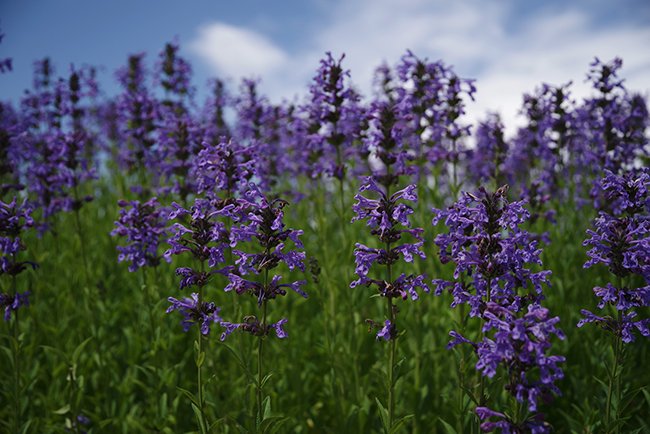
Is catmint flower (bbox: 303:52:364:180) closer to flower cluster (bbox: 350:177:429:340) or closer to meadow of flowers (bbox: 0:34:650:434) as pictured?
meadow of flowers (bbox: 0:34:650:434)

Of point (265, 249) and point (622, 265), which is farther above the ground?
point (265, 249)

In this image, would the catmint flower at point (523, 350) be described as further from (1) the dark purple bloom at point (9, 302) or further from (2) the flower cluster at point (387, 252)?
(1) the dark purple bloom at point (9, 302)

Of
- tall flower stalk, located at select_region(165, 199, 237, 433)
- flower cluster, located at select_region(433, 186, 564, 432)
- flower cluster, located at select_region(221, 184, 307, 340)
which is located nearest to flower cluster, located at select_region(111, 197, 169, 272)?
tall flower stalk, located at select_region(165, 199, 237, 433)

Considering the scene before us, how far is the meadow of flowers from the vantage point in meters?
4.46

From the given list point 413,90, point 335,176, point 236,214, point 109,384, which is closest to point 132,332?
point 109,384

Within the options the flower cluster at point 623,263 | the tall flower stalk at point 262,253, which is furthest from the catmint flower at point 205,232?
the flower cluster at point 623,263

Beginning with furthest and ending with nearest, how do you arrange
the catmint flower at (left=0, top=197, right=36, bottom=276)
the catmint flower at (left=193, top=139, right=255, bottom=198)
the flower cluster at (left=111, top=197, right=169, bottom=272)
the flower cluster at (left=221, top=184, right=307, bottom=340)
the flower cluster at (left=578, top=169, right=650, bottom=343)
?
1. the flower cluster at (left=111, top=197, right=169, bottom=272)
2. the catmint flower at (left=0, top=197, right=36, bottom=276)
3. the catmint flower at (left=193, top=139, right=255, bottom=198)
4. the flower cluster at (left=578, top=169, right=650, bottom=343)
5. the flower cluster at (left=221, top=184, right=307, bottom=340)

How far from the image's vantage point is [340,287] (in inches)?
307

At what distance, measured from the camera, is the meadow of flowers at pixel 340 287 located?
4461mm

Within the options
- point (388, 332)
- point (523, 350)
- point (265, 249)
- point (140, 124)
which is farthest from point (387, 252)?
point (140, 124)

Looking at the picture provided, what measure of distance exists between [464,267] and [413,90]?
176 inches

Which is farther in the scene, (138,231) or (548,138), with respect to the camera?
(548,138)

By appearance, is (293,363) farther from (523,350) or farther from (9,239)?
(523,350)

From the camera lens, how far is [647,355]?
7812 mm
